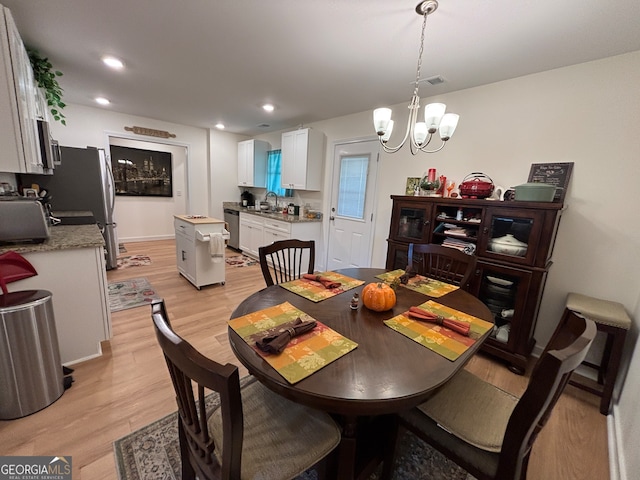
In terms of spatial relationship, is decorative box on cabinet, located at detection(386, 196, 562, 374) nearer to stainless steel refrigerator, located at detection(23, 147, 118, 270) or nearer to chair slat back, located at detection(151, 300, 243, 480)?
chair slat back, located at detection(151, 300, 243, 480)

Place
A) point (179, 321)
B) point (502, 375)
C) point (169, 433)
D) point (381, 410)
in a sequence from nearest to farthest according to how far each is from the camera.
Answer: point (381, 410) < point (169, 433) < point (502, 375) < point (179, 321)

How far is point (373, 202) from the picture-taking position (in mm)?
3521

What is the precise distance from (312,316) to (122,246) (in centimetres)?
551

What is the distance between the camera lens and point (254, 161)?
5223 mm

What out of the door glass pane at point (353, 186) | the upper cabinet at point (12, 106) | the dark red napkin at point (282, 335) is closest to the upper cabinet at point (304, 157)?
the door glass pane at point (353, 186)

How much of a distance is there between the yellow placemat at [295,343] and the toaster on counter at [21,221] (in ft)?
5.25

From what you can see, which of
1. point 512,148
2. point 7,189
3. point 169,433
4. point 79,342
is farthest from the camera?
point 512,148

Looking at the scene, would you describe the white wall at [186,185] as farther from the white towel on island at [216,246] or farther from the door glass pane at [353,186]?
the door glass pane at [353,186]

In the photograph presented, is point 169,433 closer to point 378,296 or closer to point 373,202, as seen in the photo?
point 378,296

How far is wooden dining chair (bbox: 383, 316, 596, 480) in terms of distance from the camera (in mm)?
718

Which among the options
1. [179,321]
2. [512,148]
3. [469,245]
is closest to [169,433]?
[179,321]

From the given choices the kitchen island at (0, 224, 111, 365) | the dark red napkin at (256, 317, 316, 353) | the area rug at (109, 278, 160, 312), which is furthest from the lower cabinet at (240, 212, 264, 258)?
the dark red napkin at (256, 317, 316, 353)

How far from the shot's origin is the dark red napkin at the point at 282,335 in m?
0.92

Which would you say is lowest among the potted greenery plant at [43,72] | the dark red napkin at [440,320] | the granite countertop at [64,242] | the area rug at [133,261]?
the area rug at [133,261]
